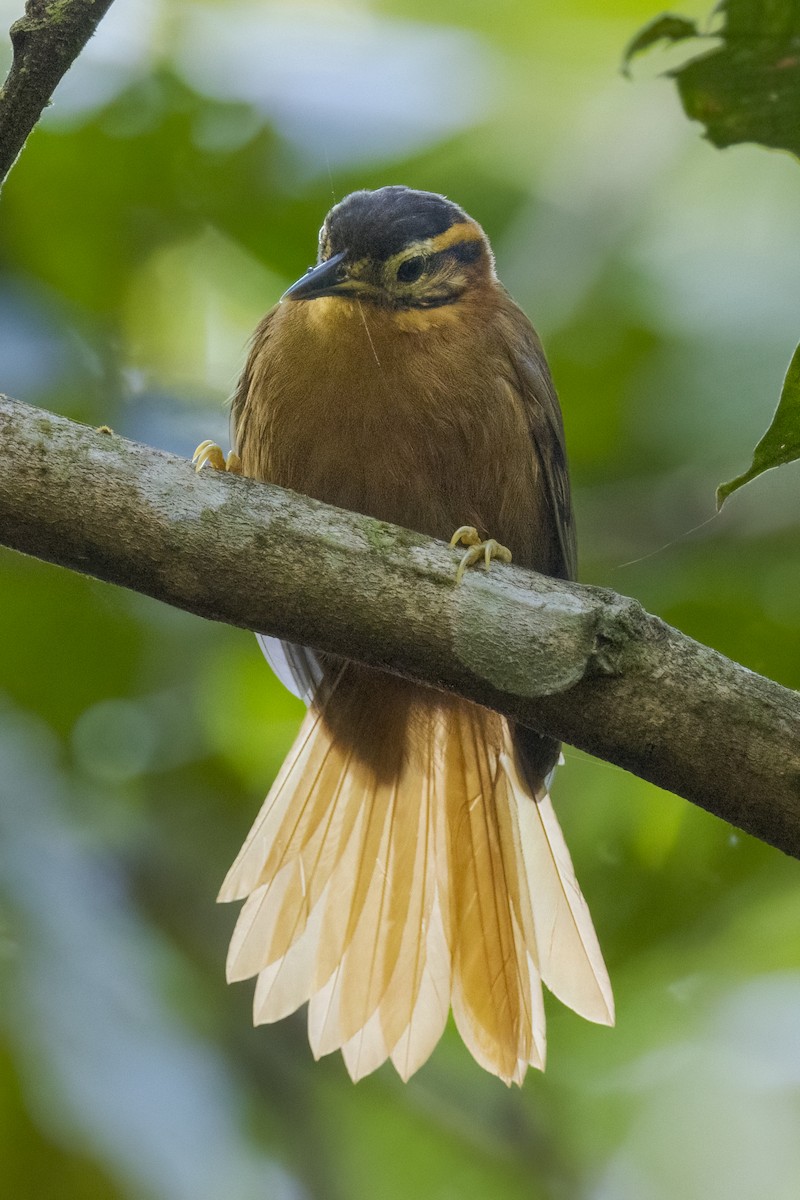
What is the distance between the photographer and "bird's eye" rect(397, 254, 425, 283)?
324 centimetres

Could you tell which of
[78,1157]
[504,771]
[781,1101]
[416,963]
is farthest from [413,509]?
[781,1101]

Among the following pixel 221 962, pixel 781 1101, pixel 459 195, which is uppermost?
pixel 459 195

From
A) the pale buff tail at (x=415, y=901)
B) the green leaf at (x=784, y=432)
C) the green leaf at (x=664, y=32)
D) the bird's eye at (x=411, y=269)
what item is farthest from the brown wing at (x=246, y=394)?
the green leaf at (x=784, y=432)

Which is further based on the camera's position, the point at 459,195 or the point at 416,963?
the point at 459,195

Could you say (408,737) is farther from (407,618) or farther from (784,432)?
(784,432)

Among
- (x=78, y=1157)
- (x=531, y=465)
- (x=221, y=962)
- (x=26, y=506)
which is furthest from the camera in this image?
(x=221, y=962)

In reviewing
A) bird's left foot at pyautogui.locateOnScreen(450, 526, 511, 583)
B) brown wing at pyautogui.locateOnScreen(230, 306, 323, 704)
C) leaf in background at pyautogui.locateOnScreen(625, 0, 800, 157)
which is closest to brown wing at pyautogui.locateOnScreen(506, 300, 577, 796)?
bird's left foot at pyautogui.locateOnScreen(450, 526, 511, 583)

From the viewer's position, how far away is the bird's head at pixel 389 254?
10.4 ft

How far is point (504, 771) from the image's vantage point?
3.41 m

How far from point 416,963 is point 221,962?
2.82ft

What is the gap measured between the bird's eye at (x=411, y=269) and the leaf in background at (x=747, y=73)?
3.60 ft

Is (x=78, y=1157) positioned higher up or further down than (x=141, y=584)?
further down

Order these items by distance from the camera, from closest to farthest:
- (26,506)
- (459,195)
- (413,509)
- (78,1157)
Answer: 1. (26,506)
2. (413,509)
3. (78,1157)
4. (459,195)

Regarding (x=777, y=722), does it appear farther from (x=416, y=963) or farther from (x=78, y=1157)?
(x=78, y=1157)
